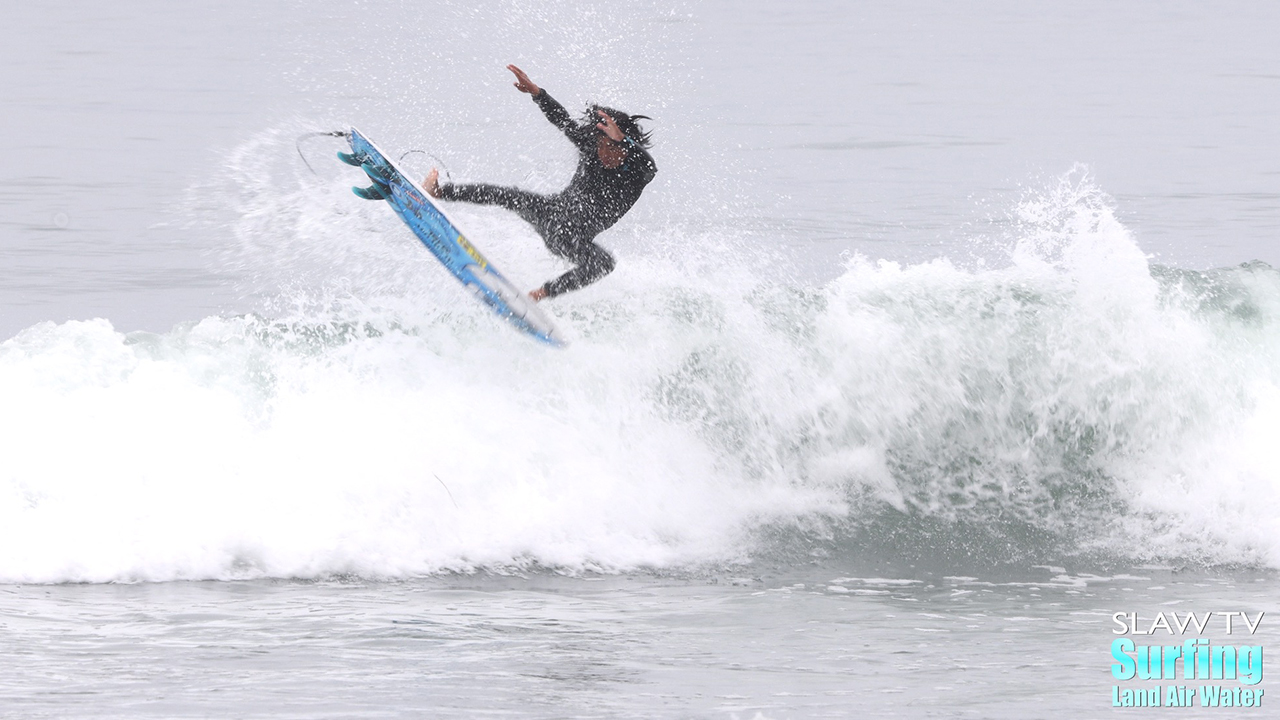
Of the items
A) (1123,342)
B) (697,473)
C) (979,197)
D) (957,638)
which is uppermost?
(979,197)

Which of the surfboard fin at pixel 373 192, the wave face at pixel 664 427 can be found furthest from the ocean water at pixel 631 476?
the surfboard fin at pixel 373 192

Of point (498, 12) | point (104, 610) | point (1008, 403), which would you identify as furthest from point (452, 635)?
point (498, 12)

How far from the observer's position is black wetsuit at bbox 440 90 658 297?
32.1ft

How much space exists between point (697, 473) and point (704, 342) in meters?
1.24

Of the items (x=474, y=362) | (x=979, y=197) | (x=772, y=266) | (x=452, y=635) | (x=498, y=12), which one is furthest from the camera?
(x=498, y=12)

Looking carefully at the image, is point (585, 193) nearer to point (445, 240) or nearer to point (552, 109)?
point (552, 109)

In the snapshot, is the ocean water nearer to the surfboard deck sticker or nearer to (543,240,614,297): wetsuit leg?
the surfboard deck sticker

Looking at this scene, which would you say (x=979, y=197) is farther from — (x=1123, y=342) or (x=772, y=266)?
(x=1123, y=342)

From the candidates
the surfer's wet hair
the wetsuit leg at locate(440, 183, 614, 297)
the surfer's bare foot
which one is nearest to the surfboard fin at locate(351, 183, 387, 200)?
the surfer's bare foot

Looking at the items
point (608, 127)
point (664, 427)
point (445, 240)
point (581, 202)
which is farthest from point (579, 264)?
point (664, 427)

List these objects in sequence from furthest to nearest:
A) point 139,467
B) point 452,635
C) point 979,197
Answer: point 979,197 → point 139,467 → point 452,635

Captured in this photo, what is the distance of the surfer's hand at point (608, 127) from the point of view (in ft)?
31.1

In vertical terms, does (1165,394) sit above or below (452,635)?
above

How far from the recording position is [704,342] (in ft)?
36.4
